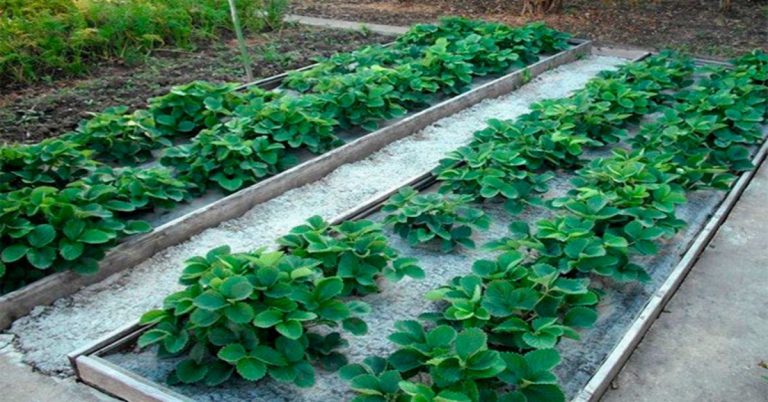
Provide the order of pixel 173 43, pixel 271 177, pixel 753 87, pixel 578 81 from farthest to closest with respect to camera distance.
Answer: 1. pixel 173 43
2. pixel 578 81
3. pixel 753 87
4. pixel 271 177

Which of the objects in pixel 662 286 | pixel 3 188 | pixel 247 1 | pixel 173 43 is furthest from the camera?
pixel 247 1

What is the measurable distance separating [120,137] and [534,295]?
10.5 ft

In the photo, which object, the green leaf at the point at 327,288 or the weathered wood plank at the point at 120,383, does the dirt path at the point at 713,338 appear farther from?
the weathered wood plank at the point at 120,383

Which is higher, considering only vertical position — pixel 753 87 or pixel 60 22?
pixel 60 22

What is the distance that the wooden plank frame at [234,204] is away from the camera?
10.9 feet

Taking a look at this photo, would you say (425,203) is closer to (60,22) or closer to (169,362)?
(169,362)

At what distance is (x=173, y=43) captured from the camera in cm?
783

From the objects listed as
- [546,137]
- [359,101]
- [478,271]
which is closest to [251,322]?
[478,271]

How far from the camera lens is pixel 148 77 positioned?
663 cm

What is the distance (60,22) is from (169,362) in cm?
539

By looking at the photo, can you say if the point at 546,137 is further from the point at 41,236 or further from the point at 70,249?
the point at 41,236

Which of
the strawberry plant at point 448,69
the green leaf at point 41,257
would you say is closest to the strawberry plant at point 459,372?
the green leaf at point 41,257

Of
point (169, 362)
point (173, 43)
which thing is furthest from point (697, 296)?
point (173, 43)

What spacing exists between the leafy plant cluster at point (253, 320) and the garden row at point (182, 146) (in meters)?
0.77
